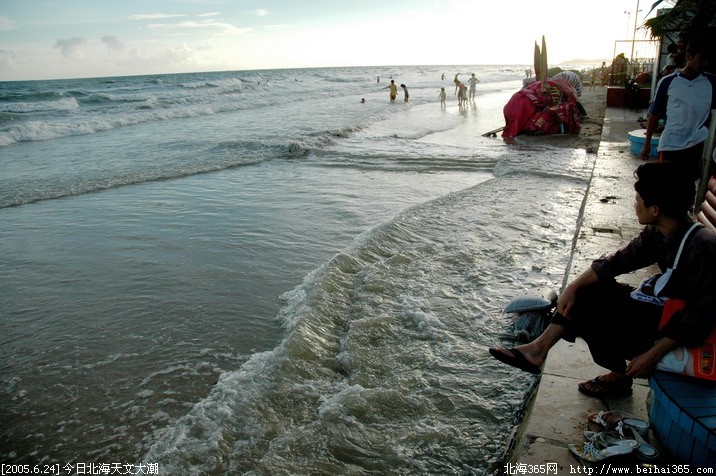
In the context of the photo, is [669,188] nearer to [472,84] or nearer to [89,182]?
[89,182]

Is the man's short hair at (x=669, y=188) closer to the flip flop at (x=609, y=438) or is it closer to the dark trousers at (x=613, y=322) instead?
the dark trousers at (x=613, y=322)

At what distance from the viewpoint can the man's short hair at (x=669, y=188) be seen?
2271mm

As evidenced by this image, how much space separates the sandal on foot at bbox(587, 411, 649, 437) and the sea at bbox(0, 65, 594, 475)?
60cm

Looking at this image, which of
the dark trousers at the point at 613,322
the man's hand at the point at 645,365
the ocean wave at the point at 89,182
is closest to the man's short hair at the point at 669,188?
the dark trousers at the point at 613,322

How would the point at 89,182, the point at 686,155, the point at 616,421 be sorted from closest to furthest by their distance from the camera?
1. the point at 616,421
2. the point at 686,155
3. the point at 89,182

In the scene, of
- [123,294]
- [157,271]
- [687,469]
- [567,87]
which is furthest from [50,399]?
[567,87]

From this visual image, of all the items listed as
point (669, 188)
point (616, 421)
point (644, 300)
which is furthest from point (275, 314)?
point (669, 188)

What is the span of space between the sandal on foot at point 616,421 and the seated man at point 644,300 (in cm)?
23

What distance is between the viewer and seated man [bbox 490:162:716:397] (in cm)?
213

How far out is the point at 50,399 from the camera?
139 inches

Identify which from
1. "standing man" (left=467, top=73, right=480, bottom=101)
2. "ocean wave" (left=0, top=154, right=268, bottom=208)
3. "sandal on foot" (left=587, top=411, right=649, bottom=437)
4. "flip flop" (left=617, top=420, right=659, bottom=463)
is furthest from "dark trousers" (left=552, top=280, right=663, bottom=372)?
"standing man" (left=467, top=73, right=480, bottom=101)

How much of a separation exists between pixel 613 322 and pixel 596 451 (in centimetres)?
70

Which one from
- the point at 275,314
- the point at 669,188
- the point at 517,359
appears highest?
the point at 669,188

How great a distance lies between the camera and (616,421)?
2.42 metres
